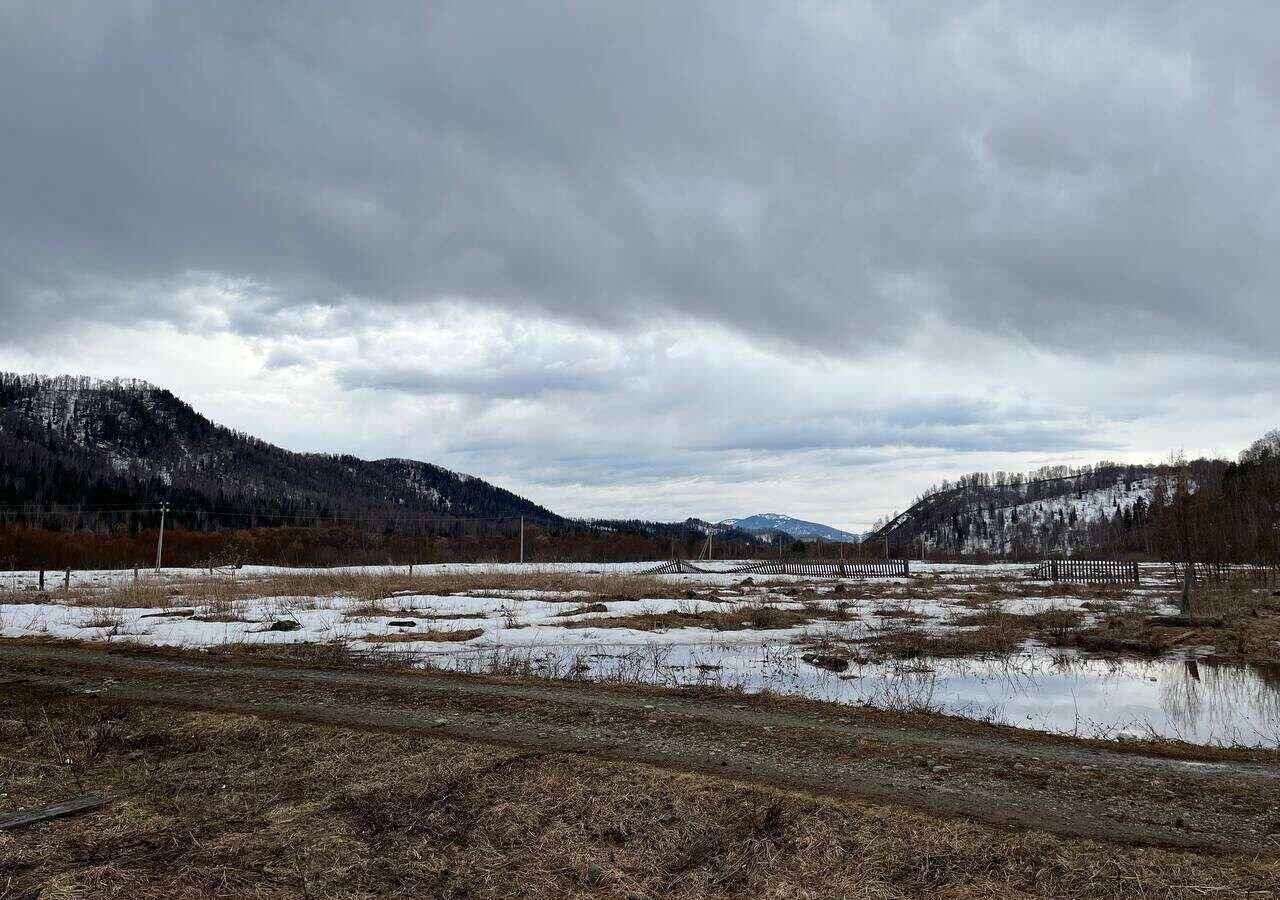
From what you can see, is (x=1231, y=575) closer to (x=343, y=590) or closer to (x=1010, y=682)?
(x=1010, y=682)

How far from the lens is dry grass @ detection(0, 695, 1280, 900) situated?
14.8 ft

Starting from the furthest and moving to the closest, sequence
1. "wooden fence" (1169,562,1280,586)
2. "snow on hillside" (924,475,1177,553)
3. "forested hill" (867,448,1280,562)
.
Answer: "snow on hillside" (924,475,1177,553) < "wooden fence" (1169,562,1280,586) < "forested hill" (867,448,1280,562)

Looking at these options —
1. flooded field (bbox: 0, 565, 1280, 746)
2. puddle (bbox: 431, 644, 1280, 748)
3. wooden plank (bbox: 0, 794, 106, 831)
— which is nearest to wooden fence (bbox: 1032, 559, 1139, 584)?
flooded field (bbox: 0, 565, 1280, 746)

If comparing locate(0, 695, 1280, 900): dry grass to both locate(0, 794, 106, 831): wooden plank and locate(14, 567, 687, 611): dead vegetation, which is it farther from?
locate(14, 567, 687, 611): dead vegetation

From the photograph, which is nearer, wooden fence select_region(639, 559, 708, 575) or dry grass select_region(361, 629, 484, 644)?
dry grass select_region(361, 629, 484, 644)

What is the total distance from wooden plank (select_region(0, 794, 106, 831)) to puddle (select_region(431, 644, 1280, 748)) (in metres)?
6.75

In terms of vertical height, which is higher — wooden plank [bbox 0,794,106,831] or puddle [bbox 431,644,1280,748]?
wooden plank [bbox 0,794,106,831]

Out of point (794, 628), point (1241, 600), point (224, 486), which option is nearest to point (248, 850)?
point (794, 628)

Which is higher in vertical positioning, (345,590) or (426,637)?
(426,637)

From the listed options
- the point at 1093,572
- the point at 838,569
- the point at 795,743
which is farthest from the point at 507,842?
the point at 838,569

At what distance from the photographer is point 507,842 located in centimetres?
517

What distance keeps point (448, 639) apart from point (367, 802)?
11.0m

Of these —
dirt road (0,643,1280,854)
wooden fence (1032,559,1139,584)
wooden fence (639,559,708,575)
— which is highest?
dirt road (0,643,1280,854)

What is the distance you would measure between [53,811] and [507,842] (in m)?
3.25
